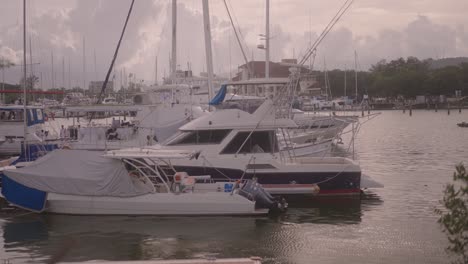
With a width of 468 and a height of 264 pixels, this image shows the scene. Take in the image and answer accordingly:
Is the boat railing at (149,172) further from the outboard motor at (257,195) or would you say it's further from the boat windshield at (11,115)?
the boat windshield at (11,115)

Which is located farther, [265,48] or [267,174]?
[265,48]

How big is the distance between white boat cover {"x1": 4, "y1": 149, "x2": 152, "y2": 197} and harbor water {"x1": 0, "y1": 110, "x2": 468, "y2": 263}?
0.95 meters

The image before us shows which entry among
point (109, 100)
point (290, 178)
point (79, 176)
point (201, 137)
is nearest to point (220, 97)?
point (201, 137)

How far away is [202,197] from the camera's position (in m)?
19.7

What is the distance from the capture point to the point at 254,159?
22.5 m

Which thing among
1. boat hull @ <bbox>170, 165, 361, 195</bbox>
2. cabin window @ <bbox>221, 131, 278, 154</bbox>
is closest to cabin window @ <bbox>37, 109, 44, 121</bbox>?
boat hull @ <bbox>170, 165, 361, 195</bbox>

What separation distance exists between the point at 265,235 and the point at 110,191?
5.34 metres

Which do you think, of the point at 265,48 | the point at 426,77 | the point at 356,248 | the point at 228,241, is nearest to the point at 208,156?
the point at 228,241

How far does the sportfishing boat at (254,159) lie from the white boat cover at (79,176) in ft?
7.88

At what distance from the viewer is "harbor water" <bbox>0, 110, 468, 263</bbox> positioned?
52.5ft

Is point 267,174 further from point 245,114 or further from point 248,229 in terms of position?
point 248,229

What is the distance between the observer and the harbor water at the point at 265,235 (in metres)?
16.0

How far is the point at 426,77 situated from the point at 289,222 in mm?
134072

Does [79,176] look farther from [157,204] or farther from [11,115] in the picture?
[11,115]
